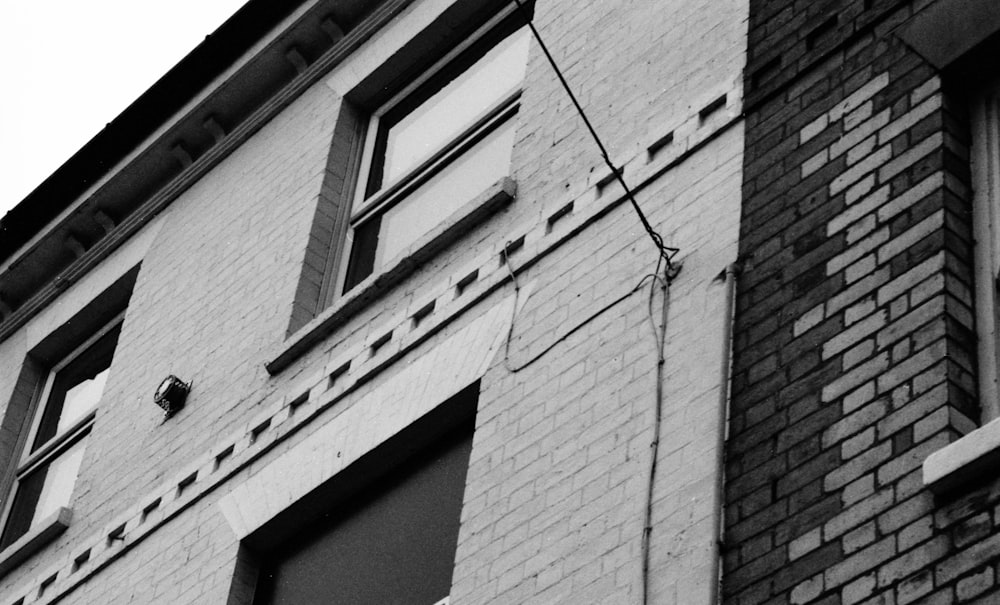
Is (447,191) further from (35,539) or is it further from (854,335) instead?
(854,335)

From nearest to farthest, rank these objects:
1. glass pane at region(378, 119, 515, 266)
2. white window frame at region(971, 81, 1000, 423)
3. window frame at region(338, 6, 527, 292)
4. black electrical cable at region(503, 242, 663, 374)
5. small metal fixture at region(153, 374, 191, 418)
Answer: white window frame at region(971, 81, 1000, 423)
black electrical cable at region(503, 242, 663, 374)
glass pane at region(378, 119, 515, 266)
window frame at region(338, 6, 527, 292)
small metal fixture at region(153, 374, 191, 418)

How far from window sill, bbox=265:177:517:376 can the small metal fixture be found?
2.49 feet

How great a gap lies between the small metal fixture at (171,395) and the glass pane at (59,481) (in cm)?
150

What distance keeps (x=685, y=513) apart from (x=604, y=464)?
0.60 meters

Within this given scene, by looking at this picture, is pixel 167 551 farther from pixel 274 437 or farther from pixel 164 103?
pixel 164 103

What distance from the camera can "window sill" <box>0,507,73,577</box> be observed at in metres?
10.7

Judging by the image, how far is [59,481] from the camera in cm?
1212

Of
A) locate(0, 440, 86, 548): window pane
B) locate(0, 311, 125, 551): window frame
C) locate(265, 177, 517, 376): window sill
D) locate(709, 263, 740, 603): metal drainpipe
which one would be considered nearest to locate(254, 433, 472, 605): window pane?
locate(265, 177, 517, 376): window sill

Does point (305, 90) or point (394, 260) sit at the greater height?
point (305, 90)

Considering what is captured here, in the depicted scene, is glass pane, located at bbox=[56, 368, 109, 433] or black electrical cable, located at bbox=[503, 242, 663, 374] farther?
glass pane, located at bbox=[56, 368, 109, 433]

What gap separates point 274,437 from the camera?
9.51m

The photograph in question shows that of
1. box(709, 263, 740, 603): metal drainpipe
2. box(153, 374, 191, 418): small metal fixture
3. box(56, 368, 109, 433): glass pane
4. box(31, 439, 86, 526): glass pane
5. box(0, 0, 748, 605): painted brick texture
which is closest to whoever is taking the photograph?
box(709, 263, 740, 603): metal drainpipe

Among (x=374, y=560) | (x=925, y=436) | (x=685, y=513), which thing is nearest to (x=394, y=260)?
(x=374, y=560)

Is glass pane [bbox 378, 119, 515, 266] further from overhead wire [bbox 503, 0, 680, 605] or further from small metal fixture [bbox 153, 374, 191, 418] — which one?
overhead wire [bbox 503, 0, 680, 605]
